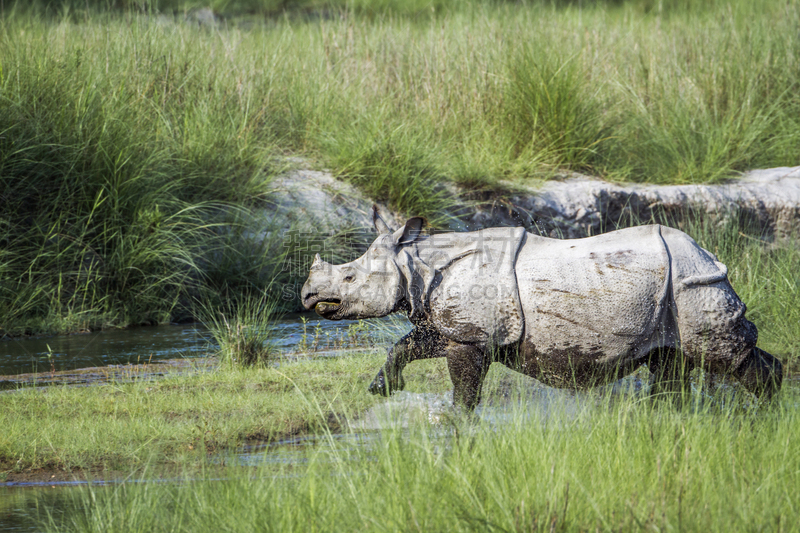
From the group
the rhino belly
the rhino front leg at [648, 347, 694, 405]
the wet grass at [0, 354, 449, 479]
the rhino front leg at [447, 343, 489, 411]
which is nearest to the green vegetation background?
the wet grass at [0, 354, 449, 479]

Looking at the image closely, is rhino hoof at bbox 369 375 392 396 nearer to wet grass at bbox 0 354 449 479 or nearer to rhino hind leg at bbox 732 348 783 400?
wet grass at bbox 0 354 449 479

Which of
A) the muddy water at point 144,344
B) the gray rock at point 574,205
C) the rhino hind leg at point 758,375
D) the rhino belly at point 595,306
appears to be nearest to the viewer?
the rhino belly at point 595,306

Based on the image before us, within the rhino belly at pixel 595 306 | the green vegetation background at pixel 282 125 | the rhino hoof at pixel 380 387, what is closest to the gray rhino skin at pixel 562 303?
the rhino belly at pixel 595 306

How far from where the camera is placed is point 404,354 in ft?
12.4

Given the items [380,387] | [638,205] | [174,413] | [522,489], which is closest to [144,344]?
[174,413]

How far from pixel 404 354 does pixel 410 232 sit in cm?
58

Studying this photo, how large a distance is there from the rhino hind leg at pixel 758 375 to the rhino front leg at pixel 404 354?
1.34 metres

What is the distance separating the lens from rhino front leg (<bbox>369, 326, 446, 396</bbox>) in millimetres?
3744

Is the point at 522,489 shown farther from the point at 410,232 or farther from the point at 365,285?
the point at 410,232

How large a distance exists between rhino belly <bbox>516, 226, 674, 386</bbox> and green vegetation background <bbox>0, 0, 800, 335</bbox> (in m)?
4.24

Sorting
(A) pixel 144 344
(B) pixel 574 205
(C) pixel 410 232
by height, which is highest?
(C) pixel 410 232

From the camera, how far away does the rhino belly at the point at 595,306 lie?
132 inches

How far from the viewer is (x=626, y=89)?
10.1 meters

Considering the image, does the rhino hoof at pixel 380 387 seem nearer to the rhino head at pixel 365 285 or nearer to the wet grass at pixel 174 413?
the wet grass at pixel 174 413
